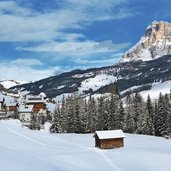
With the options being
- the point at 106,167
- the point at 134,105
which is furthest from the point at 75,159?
the point at 134,105

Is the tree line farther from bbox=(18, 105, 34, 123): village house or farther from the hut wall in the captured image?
bbox=(18, 105, 34, 123): village house

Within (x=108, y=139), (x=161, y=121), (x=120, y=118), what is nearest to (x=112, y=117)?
(x=120, y=118)

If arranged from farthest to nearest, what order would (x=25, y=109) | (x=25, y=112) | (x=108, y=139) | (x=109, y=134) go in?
(x=25, y=109) → (x=25, y=112) → (x=109, y=134) → (x=108, y=139)

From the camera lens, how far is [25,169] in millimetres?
31328

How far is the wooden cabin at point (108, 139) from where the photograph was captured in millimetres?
70188

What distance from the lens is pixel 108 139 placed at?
71.1 metres

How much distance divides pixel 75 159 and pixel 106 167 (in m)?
5.17

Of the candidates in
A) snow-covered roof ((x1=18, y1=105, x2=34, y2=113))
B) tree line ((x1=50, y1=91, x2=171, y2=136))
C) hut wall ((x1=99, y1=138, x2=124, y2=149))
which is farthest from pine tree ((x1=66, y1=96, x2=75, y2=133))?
snow-covered roof ((x1=18, y1=105, x2=34, y2=113))

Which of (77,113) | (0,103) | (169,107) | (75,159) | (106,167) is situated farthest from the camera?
(0,103)

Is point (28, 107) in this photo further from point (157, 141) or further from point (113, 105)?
point (157, 141)

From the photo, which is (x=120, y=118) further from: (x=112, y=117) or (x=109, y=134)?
(x=109, y=134)

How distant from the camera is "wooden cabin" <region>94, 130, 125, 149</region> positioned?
70188mm

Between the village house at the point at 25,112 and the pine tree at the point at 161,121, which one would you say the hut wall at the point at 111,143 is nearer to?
the pine tree at the point at 161,121

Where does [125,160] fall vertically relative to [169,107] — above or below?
below
